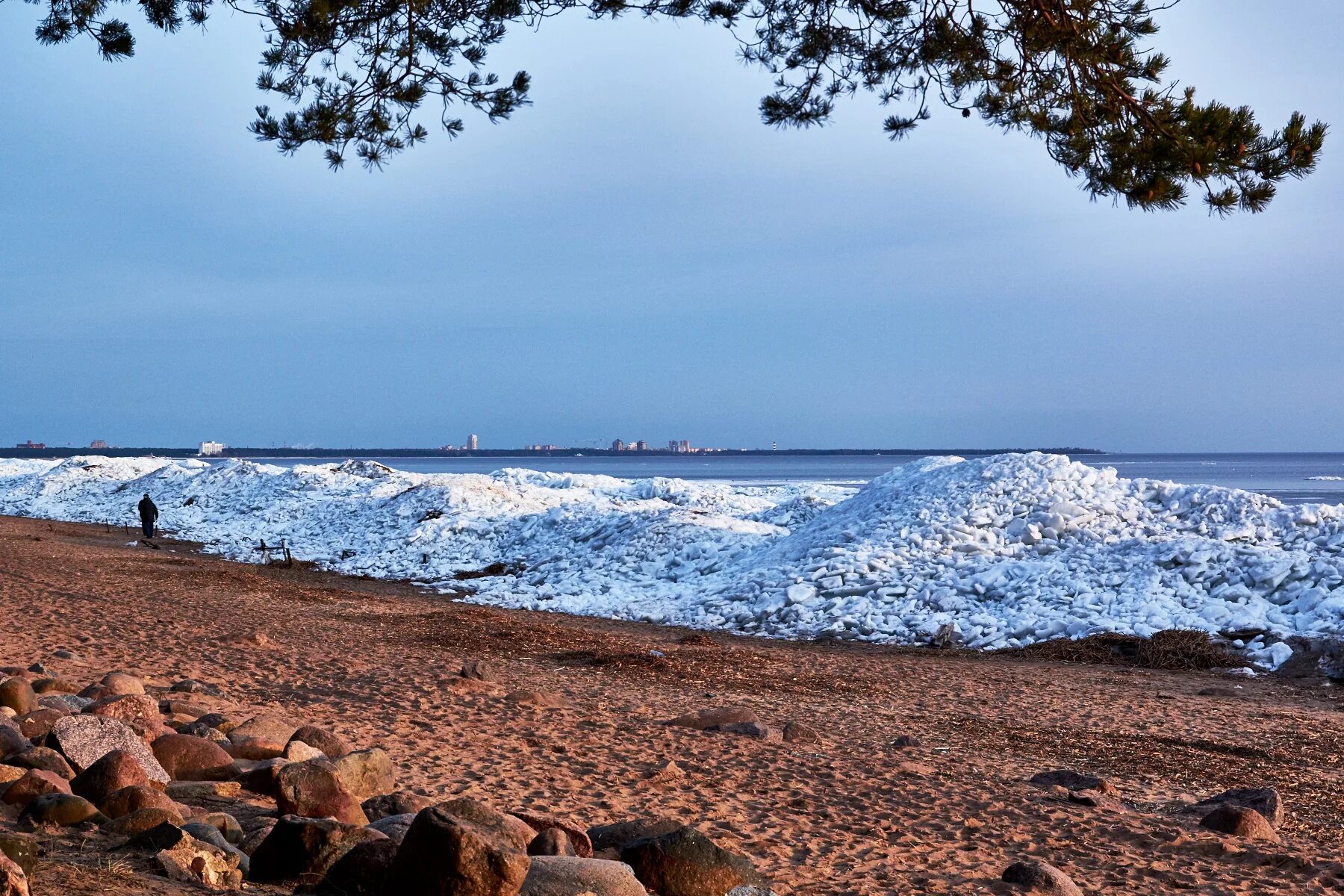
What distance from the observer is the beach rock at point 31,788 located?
13.3 ft

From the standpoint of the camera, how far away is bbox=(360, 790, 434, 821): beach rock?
440 cm

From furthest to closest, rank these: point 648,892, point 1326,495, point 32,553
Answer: point 1326,495 → point 32,553 → point 648,892

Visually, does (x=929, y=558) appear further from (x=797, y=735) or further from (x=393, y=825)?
(x=393, y=825)

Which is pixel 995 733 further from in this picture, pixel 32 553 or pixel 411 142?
pixel 32 553

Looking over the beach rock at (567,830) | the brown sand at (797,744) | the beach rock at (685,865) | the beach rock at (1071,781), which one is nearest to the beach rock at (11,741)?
the brown sand at (797,744)

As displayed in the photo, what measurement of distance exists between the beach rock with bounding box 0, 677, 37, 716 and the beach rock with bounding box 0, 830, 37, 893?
279cm

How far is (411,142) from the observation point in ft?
26.0

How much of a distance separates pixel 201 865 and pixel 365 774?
128 cm

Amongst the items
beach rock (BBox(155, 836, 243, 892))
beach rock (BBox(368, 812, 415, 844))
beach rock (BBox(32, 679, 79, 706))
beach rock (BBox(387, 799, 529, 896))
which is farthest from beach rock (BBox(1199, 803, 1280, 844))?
beach rock (BBox(32, 679, 79, 706))

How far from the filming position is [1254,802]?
5.38 meters

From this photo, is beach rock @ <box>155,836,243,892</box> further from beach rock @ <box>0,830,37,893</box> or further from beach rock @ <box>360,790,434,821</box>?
beach rock @ <box>360,790,434,821</box>

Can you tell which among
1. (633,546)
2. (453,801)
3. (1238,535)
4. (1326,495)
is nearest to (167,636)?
(453,801)

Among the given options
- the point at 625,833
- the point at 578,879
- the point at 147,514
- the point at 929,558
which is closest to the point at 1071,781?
the point at 625,833

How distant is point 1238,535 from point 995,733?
9.28 m
